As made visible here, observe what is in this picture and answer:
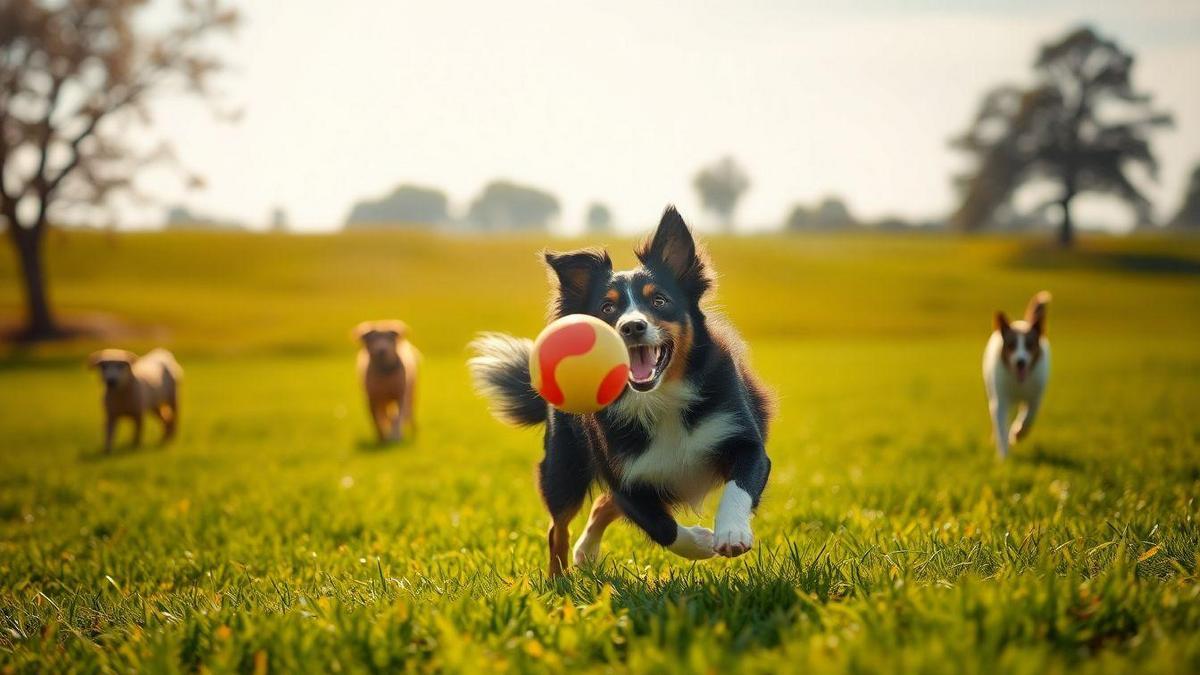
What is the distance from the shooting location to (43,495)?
8477mm

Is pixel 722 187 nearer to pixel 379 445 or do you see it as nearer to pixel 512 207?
pixel 512 207

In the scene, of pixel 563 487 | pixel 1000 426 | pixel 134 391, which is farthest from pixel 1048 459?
pixel 134 391

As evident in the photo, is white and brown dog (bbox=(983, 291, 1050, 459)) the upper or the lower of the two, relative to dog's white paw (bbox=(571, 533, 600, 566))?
upper

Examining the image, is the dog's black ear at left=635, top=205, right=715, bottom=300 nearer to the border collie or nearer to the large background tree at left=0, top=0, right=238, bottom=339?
the border collie

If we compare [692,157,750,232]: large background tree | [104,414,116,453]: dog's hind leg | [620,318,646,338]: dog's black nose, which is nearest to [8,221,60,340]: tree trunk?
[104,414,116,453]: dog's hind leg

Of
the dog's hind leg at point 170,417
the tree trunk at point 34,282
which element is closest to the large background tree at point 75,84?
the tree trunk at point 34,282

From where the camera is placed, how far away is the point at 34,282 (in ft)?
112

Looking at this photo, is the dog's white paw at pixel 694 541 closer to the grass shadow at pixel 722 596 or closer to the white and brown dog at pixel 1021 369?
the grass shadow at pixel 722 596

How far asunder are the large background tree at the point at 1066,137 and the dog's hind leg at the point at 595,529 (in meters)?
61.8

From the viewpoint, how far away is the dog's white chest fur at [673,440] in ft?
13.1

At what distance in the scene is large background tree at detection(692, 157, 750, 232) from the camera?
14450cm

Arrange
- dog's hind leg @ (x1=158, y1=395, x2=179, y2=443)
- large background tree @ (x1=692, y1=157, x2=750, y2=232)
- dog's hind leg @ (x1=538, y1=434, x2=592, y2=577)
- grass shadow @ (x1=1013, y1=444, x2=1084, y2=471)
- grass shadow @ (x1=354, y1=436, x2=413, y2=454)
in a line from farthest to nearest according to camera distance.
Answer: large background tree @ (x1=692, y1=157, x2=750, y2=232) → dog's hind leg @ (x1=158, y1=395, x2=179, y2=443) → grass shadow @ (x1=354, y1=436, x2=413, y2=454) → grass shadow @ (x1=1013, y1=444, x2=1084, y2=471) → dog's hind leg @ (x1=538, y1=434, x2=592, y2=577)

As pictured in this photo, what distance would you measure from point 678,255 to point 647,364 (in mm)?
712

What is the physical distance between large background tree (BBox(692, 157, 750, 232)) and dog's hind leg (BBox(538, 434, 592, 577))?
5567 inches
